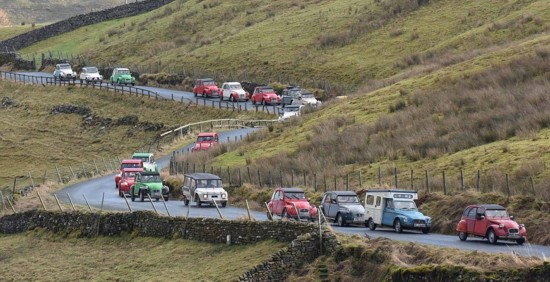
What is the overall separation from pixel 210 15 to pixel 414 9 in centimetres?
3355

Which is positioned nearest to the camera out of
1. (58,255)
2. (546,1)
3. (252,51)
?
(58,255)

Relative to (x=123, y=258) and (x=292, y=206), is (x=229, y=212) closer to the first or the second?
(x=292, y=206)

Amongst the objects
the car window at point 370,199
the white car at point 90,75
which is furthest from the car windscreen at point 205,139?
the white car at point 90,75

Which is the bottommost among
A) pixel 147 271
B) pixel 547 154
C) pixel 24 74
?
pixel 147 271

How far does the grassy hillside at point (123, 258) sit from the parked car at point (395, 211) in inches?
224

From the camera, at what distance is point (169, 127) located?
296 feet

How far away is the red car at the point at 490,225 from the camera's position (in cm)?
3653

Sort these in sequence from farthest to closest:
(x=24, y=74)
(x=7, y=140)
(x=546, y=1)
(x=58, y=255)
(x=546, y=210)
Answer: (x=24, y=74), (x=546, y=1), (x=7, y=140), (x=58, y=255), (x=546, y=210)

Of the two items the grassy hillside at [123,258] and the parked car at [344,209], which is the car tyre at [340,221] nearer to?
the parked car at [344,209]

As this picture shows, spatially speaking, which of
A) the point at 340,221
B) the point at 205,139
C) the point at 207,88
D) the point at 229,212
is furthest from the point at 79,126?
the point at 340,221

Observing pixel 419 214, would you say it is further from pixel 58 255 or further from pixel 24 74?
pixel 24 74

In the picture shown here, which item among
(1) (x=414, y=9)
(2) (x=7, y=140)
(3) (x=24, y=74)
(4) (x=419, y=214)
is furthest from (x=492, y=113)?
(3) (x=24, y=74)

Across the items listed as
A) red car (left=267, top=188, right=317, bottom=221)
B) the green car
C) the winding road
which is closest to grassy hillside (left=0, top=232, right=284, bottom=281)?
the winding road

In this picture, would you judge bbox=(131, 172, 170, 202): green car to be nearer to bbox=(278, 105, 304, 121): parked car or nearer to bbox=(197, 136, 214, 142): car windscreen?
bbox=(197, 136, 214, 142): car windscreen
